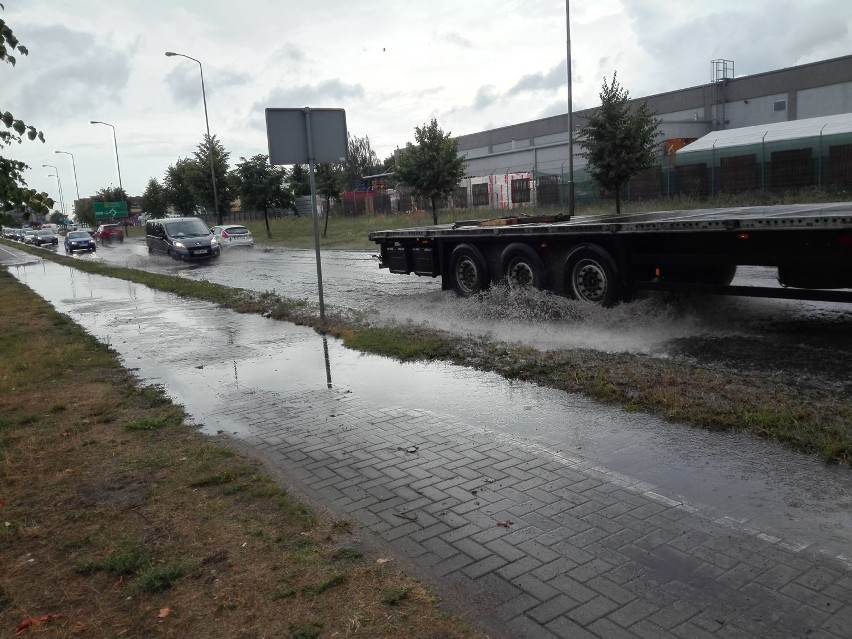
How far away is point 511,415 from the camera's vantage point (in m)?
6.48

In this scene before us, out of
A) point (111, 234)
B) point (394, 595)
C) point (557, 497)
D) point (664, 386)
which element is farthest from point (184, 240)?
point (111, 234)

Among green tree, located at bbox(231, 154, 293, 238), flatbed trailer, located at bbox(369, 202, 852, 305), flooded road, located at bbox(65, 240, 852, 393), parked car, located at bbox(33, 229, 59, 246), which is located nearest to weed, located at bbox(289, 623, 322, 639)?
flooded road, located at bbox(65, 240, 852, 393)

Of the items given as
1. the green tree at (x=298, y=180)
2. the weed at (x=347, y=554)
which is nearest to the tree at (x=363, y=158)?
the green tree at (x=298, y=180)

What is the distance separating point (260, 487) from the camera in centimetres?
500

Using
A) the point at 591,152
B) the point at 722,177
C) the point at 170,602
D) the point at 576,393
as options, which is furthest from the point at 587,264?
the point at 722,177

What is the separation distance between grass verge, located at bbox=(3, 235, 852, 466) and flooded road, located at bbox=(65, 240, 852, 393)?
56cm

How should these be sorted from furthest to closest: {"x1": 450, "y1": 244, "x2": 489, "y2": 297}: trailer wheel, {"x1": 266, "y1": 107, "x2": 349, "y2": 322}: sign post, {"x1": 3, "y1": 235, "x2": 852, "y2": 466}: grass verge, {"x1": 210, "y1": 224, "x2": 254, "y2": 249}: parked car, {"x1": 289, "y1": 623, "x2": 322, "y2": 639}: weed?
{"x1": 210, "y1": 224, "x2": 254, "y2": 249}: parked car, {"x1": 450, "y1": 244, "x2": 489, "y2": 297}: trailer wheel, {"x1": 266, "y1": 107, "x2": 349, "y2": 322}: sign post, {"x1": 3, "y1": 235, "x2": 852, "y2": 466}: grass verge, {"x1": 289, "y1": 623, "x2": 322, "y2": 639}: weed

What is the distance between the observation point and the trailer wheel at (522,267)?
11742 millimetres

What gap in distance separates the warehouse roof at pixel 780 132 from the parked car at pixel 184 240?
2288 centimetres

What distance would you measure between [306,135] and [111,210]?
87.0 m

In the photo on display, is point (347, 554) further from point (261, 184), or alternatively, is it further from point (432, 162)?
point (261, 184)

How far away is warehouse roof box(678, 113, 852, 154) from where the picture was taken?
3359 centimetres

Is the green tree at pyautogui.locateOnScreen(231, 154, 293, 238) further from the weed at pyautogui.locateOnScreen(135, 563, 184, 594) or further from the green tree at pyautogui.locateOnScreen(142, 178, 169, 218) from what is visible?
the weed at pyautogui.locateOnScreen(135, 563, 184, 594)

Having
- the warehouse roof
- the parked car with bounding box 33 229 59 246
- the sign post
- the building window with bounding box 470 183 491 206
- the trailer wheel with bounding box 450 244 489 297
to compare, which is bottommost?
the parked car with bounding box 33 229 59 246
